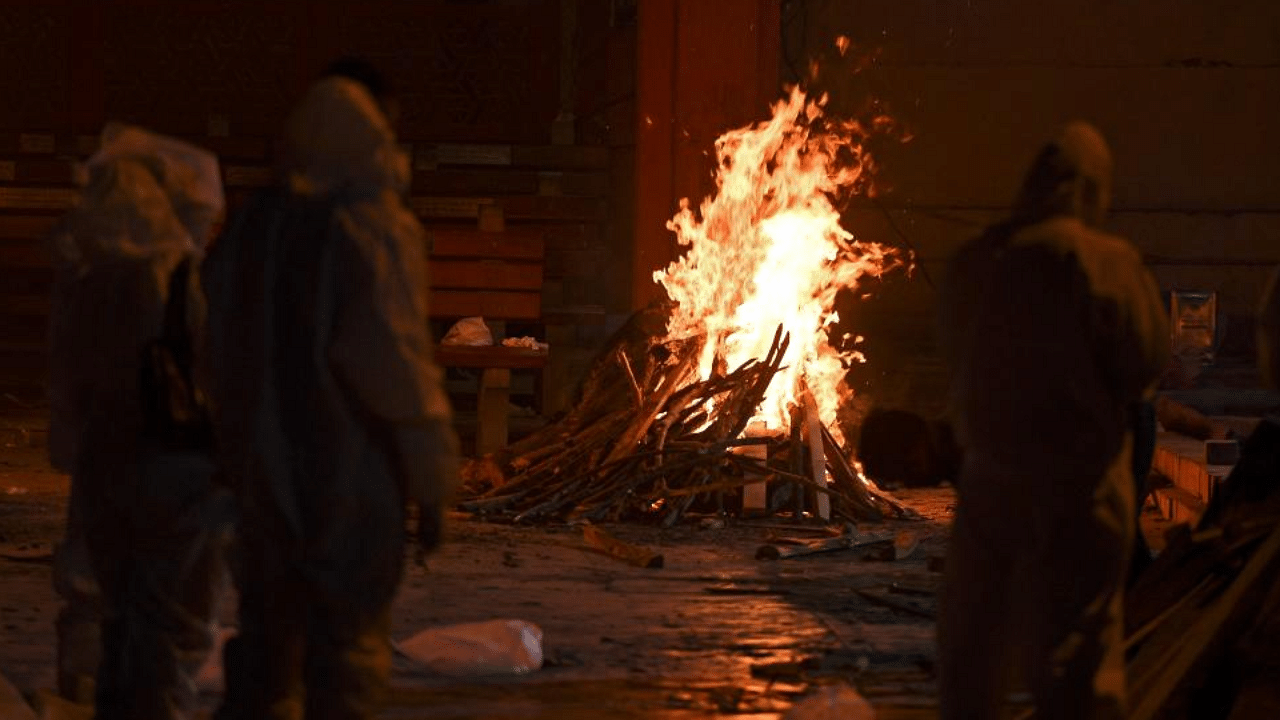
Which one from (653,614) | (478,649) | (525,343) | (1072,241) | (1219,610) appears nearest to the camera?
(1072,241)

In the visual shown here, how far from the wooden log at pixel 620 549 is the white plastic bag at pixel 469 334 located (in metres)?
4.08

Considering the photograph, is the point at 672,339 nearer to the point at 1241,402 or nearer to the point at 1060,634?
the point at 1241,402

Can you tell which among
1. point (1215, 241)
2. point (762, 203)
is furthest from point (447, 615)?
point (1215, 241)

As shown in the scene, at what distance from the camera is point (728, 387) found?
13039 mm

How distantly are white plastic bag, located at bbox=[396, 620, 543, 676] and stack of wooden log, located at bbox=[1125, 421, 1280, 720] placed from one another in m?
2.25

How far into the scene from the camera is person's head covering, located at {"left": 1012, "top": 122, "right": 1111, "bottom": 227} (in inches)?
214

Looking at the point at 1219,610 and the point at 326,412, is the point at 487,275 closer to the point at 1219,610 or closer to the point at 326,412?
the point at 1219,610

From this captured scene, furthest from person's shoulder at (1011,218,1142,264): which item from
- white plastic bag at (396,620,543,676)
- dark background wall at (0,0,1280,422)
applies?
dark background wall at (0,0,1280,422)

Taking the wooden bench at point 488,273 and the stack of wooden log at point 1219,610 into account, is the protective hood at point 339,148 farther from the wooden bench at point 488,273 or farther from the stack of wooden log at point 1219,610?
the wooden bench at point 488,273

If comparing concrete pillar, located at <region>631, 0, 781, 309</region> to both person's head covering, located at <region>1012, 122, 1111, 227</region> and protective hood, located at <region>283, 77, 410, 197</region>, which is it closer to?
person's head covering, located at <region>1012, 122, 1111, 227</region>

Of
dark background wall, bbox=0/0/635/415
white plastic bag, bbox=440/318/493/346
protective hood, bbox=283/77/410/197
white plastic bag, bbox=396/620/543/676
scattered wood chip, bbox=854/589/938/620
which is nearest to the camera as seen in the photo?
protective hood, bbox=283/77/410/197

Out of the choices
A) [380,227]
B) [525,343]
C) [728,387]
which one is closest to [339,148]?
[380,227]

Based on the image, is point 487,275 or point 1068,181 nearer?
point 1068,181

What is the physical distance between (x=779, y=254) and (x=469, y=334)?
2654mm
